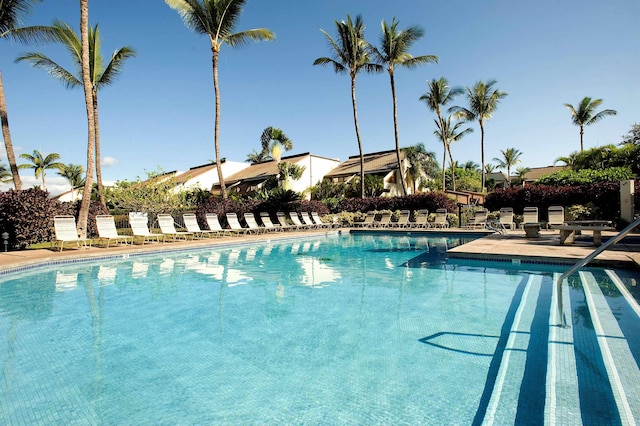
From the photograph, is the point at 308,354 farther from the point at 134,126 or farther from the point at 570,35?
the point at 134,126

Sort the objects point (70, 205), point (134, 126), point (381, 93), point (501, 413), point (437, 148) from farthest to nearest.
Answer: point (437, 148), point (381, 93), point (134, 126), point (70, 205), point (501, 413)

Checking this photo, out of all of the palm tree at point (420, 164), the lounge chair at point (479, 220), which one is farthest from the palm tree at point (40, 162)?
the lounge chair at point (479, 220)

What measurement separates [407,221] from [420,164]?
49.4ft

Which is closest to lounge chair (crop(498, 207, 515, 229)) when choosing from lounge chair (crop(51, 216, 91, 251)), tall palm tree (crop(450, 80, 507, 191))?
lounge chair (crop(51, 216, 91, 251))

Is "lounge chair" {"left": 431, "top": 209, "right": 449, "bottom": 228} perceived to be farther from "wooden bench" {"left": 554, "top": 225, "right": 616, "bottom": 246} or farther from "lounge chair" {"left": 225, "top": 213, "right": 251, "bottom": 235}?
"lounge chair" {"left": 225, "top": 213, "right": 251, "bottom": 235}

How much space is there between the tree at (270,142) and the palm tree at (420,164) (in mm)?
14944

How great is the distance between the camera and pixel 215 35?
1752 centimetres

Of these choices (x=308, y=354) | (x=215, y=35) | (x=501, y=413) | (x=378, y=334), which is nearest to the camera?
(x=501, y=413)

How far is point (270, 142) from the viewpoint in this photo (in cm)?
4309

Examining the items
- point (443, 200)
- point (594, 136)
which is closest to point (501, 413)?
point (443, 200)

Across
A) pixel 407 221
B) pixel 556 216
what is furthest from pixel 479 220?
pixel 407 221

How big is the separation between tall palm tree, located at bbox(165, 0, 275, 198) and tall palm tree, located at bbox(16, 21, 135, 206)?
4410mm

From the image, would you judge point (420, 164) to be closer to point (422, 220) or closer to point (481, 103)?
point (481, 103)

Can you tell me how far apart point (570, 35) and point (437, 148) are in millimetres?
23661
